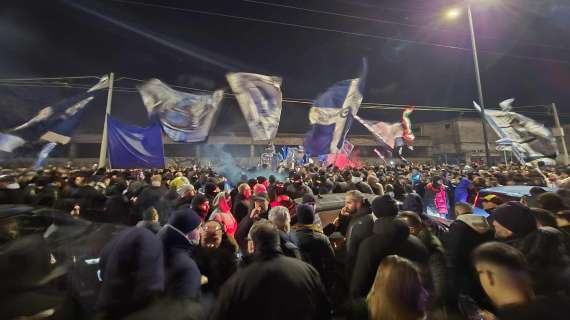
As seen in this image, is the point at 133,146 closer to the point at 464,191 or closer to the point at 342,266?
the point at 342,266

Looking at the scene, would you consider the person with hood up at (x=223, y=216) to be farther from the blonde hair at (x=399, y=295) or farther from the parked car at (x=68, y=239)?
the blonde hair at (x=399, y=295)

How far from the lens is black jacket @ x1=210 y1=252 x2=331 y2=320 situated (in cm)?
186

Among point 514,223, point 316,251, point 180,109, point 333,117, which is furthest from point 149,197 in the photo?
point 333,117

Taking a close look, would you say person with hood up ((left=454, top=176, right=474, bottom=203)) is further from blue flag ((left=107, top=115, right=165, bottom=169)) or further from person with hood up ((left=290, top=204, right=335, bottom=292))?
blue flag ((left=107, top=115, right=165, bottom=169))

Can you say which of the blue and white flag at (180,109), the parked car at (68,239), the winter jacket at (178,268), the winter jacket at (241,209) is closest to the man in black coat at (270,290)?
the winter jacket at (178,268)

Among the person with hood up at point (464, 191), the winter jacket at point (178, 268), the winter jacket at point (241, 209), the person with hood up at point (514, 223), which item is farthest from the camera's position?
the person with hood up at point (464, 191)

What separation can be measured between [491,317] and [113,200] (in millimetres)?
5607

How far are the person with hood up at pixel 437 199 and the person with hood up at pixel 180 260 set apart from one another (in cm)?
739

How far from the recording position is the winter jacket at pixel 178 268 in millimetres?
2039

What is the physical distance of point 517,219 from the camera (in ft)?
8.86

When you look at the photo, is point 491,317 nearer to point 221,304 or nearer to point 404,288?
point 404,288

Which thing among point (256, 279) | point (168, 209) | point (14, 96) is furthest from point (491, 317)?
point (14, 96)

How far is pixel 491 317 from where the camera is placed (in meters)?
2.39

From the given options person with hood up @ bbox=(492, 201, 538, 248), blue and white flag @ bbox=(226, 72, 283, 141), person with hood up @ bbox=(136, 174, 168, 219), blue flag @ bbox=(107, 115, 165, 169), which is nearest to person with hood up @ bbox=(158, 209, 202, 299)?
person with hood up @ bbox=(136, 174, 168, 219)
